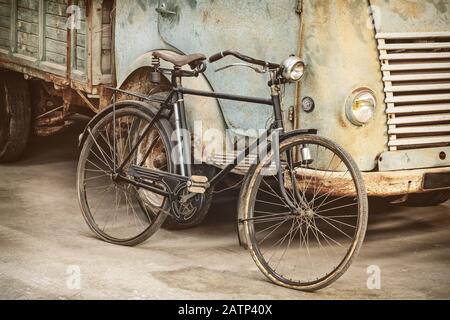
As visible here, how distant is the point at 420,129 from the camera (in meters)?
6.26

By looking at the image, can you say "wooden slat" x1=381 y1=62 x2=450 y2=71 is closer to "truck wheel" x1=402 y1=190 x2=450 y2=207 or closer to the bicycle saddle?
the bicycle saddle

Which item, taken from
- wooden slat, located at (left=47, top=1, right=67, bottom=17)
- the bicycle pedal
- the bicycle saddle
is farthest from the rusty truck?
wooden slat, located at (left=47, top=1, right=67, bottom=17)

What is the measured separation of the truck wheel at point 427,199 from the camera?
25.4ft

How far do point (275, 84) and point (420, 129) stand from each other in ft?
3.64

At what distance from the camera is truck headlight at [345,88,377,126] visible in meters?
6.10

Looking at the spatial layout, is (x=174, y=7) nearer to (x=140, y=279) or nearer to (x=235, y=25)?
(x=235, y=25)

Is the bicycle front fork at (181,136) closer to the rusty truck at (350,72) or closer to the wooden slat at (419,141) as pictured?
the rusty truck at (350,72)

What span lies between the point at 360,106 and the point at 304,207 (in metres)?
0.81

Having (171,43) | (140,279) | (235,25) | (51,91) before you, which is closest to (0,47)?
(51,91)

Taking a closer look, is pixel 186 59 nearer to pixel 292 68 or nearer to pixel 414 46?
pixel 292 68

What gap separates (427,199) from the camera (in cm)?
778

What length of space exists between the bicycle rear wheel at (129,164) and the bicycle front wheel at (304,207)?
0.73 meters

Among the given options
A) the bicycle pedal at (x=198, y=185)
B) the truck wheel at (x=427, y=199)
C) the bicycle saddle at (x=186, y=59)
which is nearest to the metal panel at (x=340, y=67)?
the bicycle saddle at (x=186, y=59)
